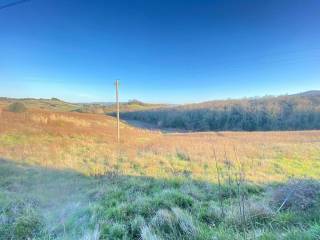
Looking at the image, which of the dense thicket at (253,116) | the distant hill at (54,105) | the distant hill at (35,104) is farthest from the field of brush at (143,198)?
the dense thicket at (253,116)

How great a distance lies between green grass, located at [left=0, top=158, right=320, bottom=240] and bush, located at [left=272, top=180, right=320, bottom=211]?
8cm

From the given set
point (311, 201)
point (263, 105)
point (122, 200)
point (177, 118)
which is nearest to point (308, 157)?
point (311, 201)

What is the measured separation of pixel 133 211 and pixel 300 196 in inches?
133

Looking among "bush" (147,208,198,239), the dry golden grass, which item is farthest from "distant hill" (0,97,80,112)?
"bush" (147,208,198,239)

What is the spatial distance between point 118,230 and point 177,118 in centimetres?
6825

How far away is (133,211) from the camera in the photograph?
5.45m

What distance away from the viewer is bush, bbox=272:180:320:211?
4.87 meters

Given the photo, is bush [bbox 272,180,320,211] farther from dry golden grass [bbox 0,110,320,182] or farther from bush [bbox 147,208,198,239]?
dry golden grass [bbox 0,110,320,182]

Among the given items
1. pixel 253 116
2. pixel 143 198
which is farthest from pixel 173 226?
pixel 253 116

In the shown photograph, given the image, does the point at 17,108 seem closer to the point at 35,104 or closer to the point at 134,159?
the point at 134,159

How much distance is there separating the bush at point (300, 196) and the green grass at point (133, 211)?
0.08 m

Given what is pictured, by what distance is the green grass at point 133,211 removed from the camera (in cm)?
388

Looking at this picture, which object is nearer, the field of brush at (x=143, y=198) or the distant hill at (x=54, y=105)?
the field of brush at (x=143, y=198)

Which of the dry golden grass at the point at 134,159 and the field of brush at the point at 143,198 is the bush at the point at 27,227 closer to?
the field of brush at the point at 143,198
